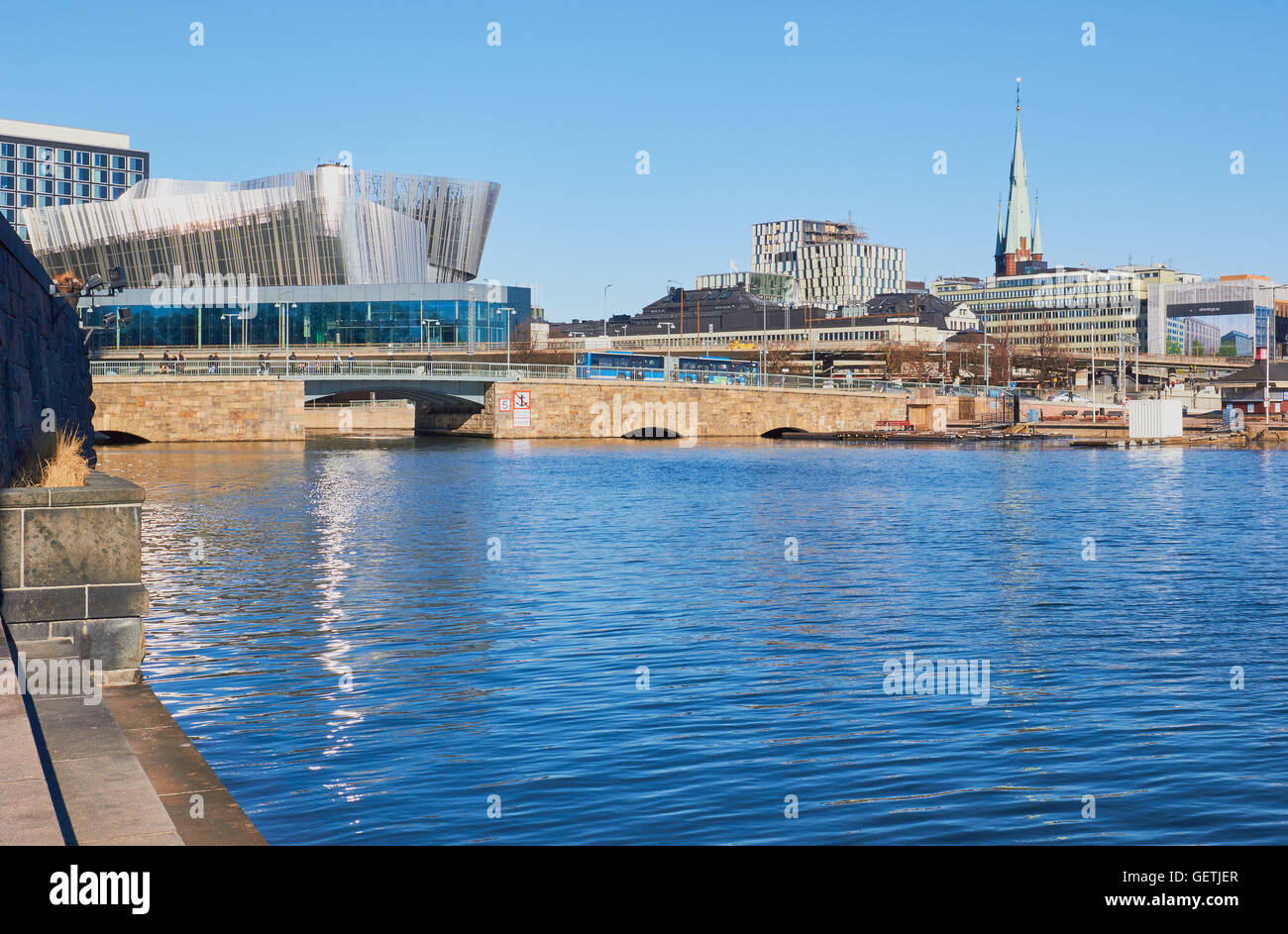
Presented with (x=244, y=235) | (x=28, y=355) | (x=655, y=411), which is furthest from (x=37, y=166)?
(x=28, y=355)

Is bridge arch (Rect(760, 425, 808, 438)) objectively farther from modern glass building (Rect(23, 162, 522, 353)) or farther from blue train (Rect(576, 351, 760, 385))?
modern glass building (Rect(23, 162, 522, 353))

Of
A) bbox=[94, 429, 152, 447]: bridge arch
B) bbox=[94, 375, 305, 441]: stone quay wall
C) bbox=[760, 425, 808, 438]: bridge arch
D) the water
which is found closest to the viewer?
the water

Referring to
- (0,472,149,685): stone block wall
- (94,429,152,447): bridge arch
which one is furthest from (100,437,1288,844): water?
(94,429,152,447): bridge arch

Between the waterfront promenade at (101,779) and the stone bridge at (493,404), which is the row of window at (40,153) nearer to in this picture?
the stone bridge at (493,404)

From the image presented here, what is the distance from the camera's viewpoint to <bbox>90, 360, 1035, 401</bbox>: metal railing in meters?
87.3

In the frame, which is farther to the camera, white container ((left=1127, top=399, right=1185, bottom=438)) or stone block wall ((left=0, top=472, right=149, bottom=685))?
white container ((left=1127, top=399, right=1185, bottom=438))

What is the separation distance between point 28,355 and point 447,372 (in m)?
73.5

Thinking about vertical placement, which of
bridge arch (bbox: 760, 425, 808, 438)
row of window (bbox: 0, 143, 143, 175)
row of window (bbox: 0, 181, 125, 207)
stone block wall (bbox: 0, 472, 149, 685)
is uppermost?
row of window (bbox: 0, 143, 143, 175)

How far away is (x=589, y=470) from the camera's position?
6284cm

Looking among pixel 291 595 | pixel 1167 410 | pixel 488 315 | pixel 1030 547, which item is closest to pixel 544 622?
pixel 291 595

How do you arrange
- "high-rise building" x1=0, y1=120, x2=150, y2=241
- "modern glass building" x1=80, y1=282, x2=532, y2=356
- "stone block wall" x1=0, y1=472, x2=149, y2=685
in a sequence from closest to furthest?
1. "stone block wall" x1=0, y1=472, x2=149, y2=685
2. "modern glass building" x1=80, y1=282, x2=532, y2=356
3. "high-rise building" x1=0, y1=120, x2=150, y2=241

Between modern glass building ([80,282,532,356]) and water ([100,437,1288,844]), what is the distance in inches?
3387

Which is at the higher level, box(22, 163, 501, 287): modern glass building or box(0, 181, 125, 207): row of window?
box(0, 181, 125, 207): row of window

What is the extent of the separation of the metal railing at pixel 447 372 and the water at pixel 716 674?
169 ft
